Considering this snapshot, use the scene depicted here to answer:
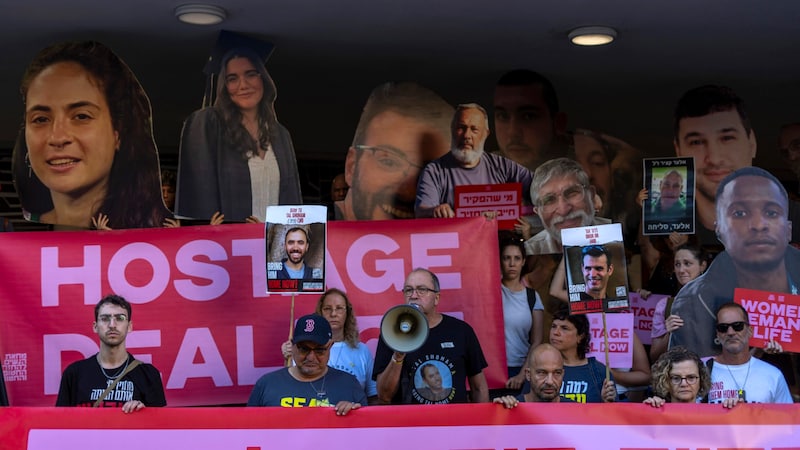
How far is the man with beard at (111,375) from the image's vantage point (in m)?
5.82

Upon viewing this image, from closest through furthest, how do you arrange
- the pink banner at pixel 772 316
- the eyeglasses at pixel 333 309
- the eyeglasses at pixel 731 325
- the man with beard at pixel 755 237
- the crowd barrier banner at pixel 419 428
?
the crowd barrier banner at pixel 419 428 < the eyeglasses at pixel 731 325 < the eyeglasses at pixel 333 309 < the pink banner at pixel 772 316 < the man with beard at pixel 755 237

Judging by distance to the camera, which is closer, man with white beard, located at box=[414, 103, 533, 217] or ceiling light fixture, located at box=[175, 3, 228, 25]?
ceiling light fixture, located at box=[175, 3, 228, 25]

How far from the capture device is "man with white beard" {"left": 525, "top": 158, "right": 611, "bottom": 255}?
798cm

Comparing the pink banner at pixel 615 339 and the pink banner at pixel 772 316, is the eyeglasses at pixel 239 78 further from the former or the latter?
the pink banner at pixel 772 316

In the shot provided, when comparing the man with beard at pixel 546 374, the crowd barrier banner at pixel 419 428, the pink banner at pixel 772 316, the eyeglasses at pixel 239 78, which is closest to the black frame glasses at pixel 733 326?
the pink banner at pixel 772 316

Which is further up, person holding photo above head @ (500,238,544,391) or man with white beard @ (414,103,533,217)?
man with white beard @ (414,103,533,217)

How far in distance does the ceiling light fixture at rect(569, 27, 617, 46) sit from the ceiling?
0.31 ft

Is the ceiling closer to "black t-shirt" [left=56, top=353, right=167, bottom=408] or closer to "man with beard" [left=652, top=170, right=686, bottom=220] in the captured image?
"man with beard" [left=652, top=170, right=686, bottom=220]

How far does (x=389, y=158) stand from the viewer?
8.10 metres

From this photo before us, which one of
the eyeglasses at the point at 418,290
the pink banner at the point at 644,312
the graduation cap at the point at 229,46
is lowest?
the pink banner at the point at 644,312

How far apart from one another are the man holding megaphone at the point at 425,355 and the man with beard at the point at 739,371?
4.04 feet

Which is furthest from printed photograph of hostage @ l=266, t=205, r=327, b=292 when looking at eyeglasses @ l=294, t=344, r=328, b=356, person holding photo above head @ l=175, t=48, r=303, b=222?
person holding photo above head @ l=175, t=48, r=303, b=222

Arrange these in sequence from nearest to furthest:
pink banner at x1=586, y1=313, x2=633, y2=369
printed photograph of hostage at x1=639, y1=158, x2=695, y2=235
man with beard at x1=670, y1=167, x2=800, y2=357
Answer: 1. pink banner at x1=586, y1=313, x2=633, y2=369
2. man with beard at x1=670, y1=167, x2=800, y2=357
3. printed photograph of hostage at x1=639, y1=158, x2=695, y2=235

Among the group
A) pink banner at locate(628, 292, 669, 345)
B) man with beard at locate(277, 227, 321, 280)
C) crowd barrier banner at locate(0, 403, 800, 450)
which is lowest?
crowd barrier banner at locate(0, 403, 800, 450)
